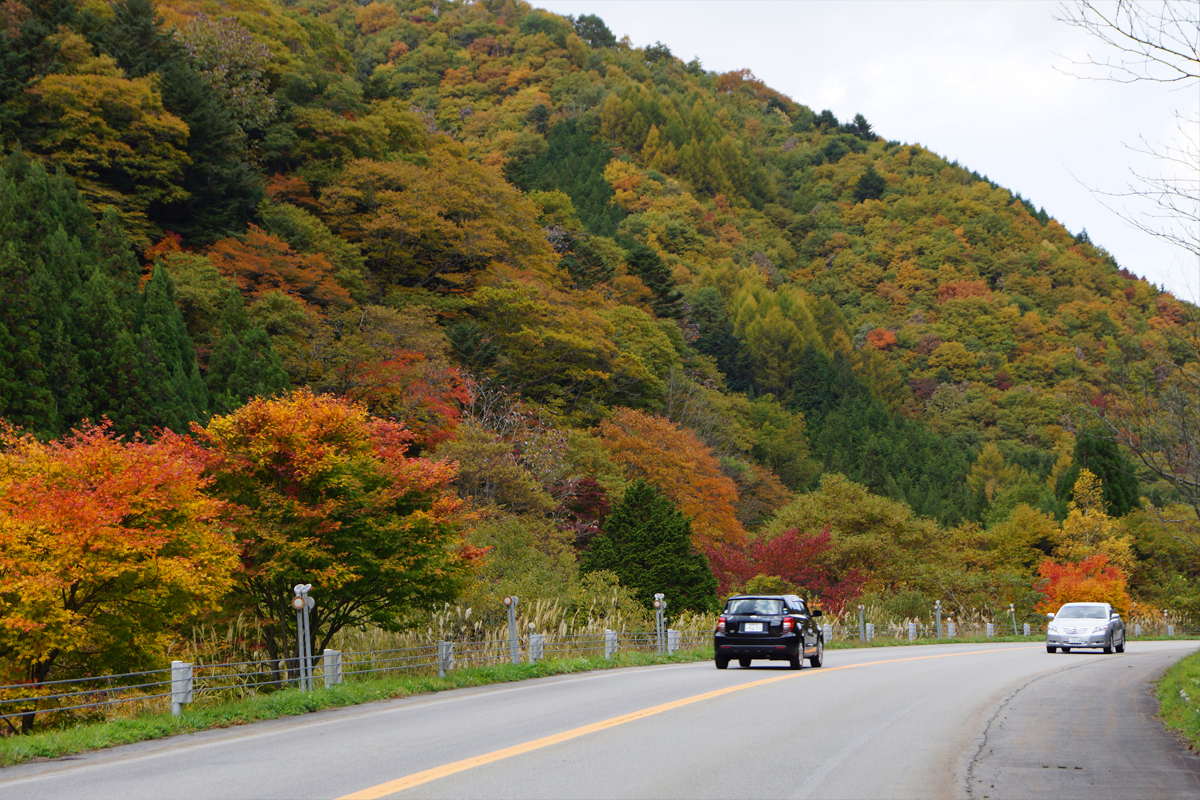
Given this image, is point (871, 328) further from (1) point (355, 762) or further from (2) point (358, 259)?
(1) point (355, 762)

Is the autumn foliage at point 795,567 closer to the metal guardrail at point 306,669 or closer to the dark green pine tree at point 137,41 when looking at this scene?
the metal guardrail at point 306,669

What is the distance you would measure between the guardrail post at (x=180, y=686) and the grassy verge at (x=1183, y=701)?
11.5 metres

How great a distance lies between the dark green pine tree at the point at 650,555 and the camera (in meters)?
36.4

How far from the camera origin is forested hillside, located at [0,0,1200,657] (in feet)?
101

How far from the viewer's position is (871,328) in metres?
121

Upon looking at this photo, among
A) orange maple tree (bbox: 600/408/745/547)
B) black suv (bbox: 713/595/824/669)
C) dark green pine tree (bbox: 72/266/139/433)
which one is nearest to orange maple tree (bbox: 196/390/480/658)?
black suv (bbox: 713/595/824/669)

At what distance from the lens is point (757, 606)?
21.0m

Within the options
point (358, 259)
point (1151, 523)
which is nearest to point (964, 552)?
point (1151, 523)

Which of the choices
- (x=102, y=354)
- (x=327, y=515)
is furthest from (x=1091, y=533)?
(x=327, y=515)

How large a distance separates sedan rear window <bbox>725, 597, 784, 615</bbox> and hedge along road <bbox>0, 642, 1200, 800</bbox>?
4519 mm

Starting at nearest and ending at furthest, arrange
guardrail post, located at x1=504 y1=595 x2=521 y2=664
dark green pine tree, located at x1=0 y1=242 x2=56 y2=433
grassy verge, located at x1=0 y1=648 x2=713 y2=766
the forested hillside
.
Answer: grassy verge, located at x1=0 y1=648 x2=713 y2=766 → guardrail post, located at x1=504 y1=595 x2=521 y2=664 → dark green pine tree, located at x1=0 y1=242 x2=56 y2=433 → the forested hillside

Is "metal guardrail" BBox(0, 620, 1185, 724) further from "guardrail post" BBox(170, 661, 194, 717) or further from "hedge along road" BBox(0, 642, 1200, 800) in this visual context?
"hedge along road" BBox(0, 642, 1200, 800)

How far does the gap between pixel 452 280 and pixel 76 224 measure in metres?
19.7

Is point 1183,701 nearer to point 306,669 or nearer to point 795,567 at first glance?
point 306,669
